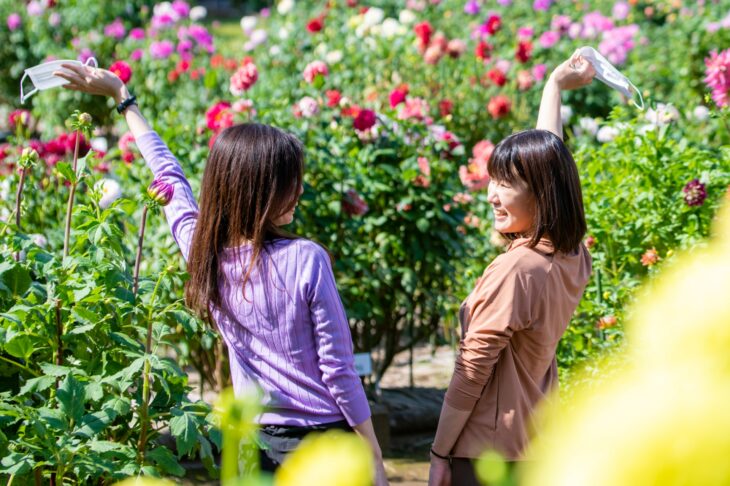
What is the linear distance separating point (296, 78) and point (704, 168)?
3.66m

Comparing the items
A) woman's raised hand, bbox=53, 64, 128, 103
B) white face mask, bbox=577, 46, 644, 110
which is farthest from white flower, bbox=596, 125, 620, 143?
woman's raised hand, bbox=53, 64, 128, 103

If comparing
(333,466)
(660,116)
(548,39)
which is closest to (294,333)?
(333,466)

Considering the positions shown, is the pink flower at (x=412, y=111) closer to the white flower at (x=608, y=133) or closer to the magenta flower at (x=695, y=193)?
the white flower at (x=608, y=133)

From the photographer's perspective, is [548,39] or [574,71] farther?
[548,39]

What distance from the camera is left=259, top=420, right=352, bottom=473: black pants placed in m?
1.79

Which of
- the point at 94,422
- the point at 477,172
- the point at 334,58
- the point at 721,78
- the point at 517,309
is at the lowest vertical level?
the point at 94,422

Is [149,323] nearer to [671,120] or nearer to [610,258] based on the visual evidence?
Answer: [610,258]

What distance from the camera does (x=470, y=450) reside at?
1.91 meters

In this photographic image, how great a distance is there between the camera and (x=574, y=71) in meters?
2.35

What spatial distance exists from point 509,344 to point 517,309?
117 millimetres

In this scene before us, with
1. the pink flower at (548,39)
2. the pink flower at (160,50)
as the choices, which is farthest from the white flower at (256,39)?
the pink flower at (548,39)

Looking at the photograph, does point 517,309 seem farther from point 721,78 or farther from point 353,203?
point 353,203

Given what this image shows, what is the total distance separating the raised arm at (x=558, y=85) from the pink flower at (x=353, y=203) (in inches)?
53.2

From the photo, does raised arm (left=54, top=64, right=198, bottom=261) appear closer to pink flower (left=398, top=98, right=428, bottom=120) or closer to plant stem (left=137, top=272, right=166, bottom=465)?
plant stem (left=137, top=272, right=166, bottom=465)
